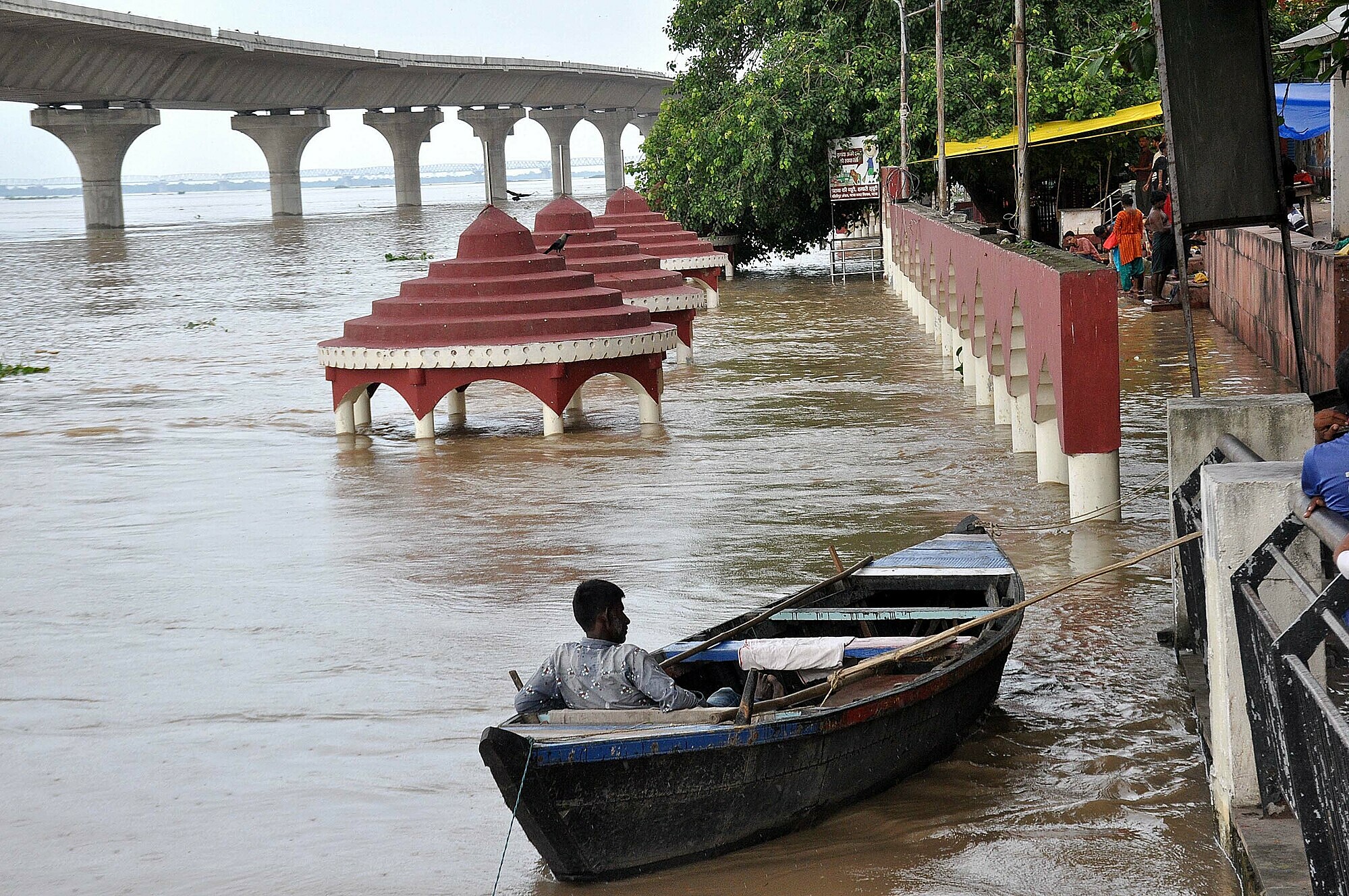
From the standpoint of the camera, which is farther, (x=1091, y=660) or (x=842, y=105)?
(x=842, y=105)

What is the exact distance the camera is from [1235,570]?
512 cm

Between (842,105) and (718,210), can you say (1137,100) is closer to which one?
(842,105)

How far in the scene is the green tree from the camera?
30859 millimetres

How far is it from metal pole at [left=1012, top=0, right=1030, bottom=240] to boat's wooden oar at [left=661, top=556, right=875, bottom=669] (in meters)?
6.61

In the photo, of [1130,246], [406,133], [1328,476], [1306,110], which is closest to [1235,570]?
[1328,476]

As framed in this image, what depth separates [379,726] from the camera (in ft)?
24.0

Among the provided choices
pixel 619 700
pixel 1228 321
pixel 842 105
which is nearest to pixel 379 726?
pixel 619 700

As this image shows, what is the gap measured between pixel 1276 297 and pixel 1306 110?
8.21 m

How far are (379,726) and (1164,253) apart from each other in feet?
61.3

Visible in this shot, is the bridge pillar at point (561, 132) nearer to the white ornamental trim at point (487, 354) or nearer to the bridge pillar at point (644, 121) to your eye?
the bridge pillar at point (644, 121)

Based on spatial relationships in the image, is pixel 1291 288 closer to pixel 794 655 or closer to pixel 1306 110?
pixel 794 655

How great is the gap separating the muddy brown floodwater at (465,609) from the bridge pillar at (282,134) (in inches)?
2225

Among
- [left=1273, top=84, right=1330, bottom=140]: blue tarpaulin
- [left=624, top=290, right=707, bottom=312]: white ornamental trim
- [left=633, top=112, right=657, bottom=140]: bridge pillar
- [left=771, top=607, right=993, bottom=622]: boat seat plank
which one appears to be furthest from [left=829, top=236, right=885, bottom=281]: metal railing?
[left=633, top=112, right=657, bottom=140]: bridge pillar

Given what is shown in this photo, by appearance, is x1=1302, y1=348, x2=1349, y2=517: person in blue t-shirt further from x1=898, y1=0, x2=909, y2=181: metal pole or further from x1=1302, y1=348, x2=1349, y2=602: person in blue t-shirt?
x1=898, y1=0, x2=909, y2=181: metal pole
